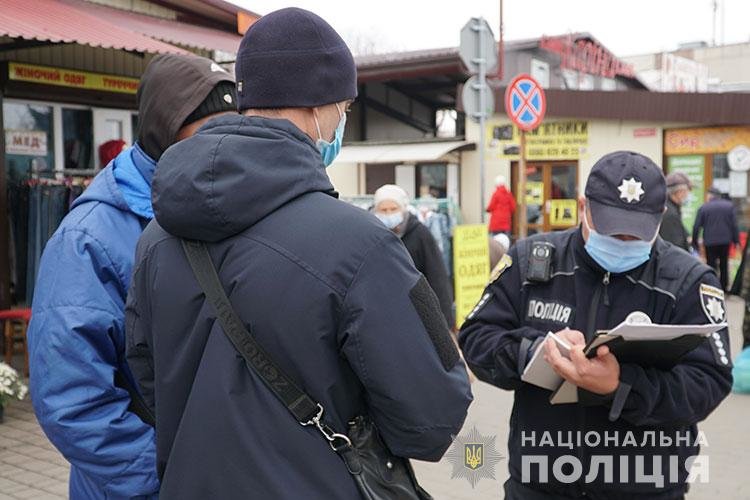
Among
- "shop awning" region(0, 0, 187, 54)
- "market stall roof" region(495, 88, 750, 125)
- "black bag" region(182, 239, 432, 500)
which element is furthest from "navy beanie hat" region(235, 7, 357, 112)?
"market stall roof" region(495, 88, 750, 125)

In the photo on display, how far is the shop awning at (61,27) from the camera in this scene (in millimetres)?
6082

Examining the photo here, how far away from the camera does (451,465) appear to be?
560 centimetres

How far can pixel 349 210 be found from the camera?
1520mm

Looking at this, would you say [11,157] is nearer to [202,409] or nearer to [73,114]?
[73,114]

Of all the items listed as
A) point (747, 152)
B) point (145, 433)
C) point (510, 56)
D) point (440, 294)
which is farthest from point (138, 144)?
point (510, 56)

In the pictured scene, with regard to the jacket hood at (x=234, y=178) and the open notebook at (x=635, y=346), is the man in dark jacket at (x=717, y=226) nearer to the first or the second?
the open notebook at (x=635, y=346)

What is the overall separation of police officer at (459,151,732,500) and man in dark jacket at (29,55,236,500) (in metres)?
1.21

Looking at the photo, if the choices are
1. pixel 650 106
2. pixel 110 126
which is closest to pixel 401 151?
pixel 650 106

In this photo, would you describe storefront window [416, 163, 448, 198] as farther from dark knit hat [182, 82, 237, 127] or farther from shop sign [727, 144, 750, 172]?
dark knit hat [182, 82, 237, 127]

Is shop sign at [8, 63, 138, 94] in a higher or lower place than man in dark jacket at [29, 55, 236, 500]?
higher

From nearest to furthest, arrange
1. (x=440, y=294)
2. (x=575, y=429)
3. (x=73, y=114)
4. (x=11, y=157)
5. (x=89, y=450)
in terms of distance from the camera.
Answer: (x=89, y=450) < (x=575, y=429) < (x=440, y=294) < (x=11, y=157) < (x=73, y=114)

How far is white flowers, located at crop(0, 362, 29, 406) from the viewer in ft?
20.3

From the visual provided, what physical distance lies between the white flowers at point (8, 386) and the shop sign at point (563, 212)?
46.3 ft

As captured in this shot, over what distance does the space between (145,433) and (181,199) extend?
0.79 m
